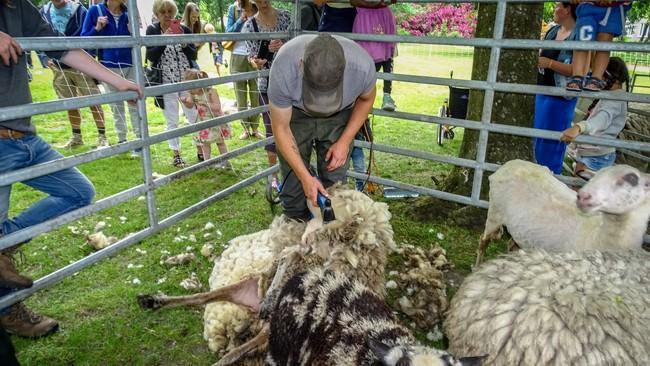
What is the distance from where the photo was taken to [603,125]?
3.97 metres

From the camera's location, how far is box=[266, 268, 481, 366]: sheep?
191cm

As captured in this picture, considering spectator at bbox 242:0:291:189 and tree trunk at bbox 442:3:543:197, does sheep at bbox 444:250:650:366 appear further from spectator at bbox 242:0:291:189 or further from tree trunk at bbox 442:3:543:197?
spectator at bbox 242:0:291:189

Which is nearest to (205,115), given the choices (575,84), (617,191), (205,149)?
(205,149)

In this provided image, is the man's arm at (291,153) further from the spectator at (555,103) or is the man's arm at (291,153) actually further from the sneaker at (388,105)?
the spectator at (555,103)

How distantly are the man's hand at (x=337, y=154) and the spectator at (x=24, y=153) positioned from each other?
1.51 m

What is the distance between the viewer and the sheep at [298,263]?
9.05ft

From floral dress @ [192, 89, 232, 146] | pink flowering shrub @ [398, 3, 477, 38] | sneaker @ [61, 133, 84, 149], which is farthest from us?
pink flowering shrub @ [398, 3, 477, 38]

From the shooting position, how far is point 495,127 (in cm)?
419

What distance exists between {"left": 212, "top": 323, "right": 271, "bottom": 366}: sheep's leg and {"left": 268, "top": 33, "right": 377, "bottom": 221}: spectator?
88 cm

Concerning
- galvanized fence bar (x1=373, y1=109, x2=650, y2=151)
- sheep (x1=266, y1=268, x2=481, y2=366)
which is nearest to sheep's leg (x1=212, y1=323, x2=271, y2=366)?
sheep (x1=266, y1=268, x2=481, y2=366)

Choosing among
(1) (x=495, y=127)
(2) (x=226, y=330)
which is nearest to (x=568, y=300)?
(2) (x=226, y=330)

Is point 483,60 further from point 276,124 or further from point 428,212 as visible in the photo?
point 276,124

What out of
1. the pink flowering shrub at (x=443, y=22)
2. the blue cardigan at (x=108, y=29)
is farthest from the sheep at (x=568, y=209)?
the pink flowering shrub at (x=443, y=22)

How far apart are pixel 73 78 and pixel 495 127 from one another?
19.1 ft
